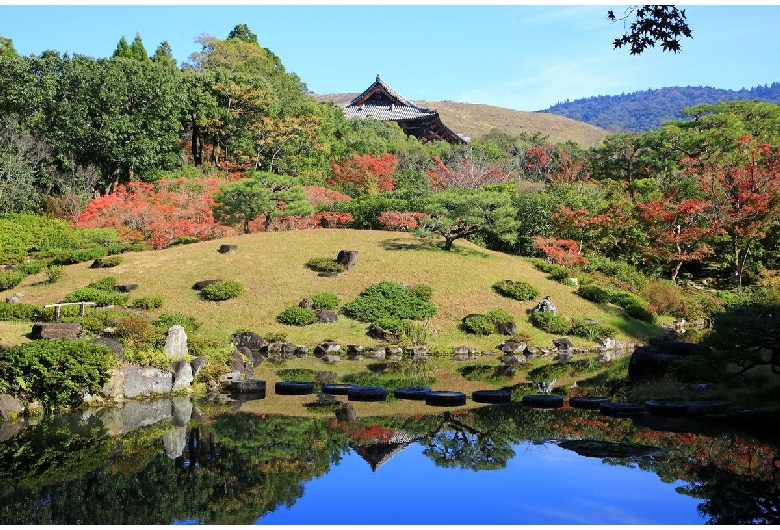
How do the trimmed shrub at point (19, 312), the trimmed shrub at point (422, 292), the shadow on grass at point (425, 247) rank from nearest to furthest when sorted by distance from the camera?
1. the trimmed shrub at point (19, 312)
2. the trimmed shrub at point (422, 292)
3. the shadow on grass at point (425, 247)

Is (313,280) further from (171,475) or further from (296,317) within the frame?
(171,475)

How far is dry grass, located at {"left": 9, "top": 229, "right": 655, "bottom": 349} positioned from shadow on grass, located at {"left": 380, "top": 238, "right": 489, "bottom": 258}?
4 cm

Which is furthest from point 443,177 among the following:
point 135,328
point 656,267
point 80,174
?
point 135,328

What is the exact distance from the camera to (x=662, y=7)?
10.5m

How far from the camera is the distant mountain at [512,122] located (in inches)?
4213

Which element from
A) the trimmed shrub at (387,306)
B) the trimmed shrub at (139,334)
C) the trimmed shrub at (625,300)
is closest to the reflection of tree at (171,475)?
the trimmed shrub at (139,334)

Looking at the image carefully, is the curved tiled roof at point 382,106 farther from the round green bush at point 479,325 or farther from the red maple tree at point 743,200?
the round green bush at point 479,325

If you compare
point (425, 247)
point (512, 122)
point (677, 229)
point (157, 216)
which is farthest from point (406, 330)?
point (512, 122)

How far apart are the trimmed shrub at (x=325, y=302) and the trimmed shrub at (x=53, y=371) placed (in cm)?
988

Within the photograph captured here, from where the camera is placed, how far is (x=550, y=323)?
2314 centimetres

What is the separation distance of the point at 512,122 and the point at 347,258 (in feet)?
309

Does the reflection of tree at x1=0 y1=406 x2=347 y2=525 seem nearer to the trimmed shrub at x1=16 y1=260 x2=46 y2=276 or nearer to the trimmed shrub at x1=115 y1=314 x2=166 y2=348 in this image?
the trimmed shrub at x1=115 y1=314 x2=166 y2=348

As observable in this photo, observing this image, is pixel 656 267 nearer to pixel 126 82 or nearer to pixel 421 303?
pixel 421 303

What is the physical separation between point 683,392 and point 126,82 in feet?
94.5
